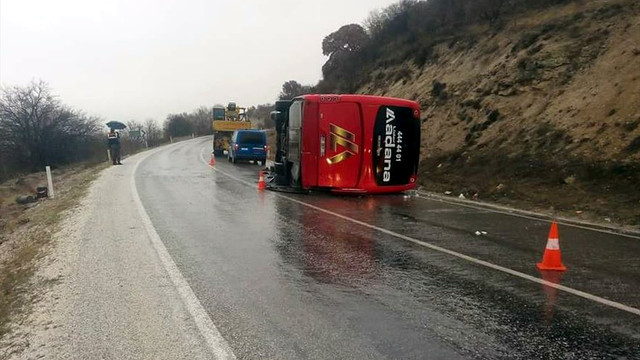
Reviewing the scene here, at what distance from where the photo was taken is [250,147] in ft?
98.0

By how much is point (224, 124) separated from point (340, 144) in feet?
83.0

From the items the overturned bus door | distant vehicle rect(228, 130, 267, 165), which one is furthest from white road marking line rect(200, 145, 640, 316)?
distant vehicle rect(228, 130, 267, 165)

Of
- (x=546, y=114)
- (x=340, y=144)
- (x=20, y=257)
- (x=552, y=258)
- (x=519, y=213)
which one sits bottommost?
(x=20, y=257)

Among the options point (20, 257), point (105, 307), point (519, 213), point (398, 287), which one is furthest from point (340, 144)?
point (105, 307)

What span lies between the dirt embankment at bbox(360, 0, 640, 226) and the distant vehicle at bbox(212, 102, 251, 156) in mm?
16278

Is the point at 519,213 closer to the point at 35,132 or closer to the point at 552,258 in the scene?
the point at 552,258

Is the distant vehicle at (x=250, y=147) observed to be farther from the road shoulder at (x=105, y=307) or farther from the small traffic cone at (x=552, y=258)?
the small traffic cone at (x=552, y=258)

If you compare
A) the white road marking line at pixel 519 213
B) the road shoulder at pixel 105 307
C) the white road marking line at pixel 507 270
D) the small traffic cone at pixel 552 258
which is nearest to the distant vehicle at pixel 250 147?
the white road marking line at pixel 519 213

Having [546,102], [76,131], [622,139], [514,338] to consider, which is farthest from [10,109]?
[514,338]

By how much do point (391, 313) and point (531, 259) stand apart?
304 centimetres

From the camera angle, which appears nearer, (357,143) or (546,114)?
(357,143)

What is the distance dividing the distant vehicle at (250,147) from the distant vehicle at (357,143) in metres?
16.2

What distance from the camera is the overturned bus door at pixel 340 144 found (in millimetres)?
13148

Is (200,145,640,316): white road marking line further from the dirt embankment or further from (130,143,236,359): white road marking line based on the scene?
the dirt embankment
